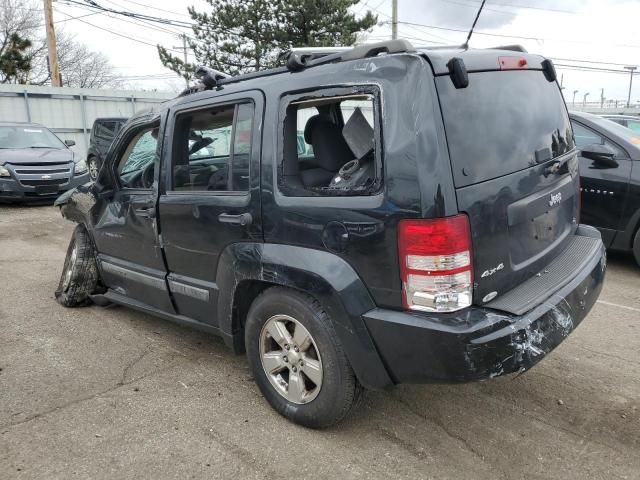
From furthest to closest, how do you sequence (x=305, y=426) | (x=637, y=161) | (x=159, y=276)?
(x=637, y=161) < (x=159, y=276) < (x=305, y=426)

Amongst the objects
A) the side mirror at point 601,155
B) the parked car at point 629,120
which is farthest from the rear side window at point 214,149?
the parked car at point 629,120

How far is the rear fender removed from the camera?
249 cm

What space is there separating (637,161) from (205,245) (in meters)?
4.61

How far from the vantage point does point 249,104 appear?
3.01 meters

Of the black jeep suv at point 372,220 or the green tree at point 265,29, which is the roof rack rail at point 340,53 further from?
the green tree at point 265,29

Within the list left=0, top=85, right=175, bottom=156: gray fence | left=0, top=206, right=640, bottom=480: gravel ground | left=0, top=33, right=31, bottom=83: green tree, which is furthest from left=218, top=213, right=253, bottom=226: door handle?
left=0, top=33, right=31, bottom=83: green tree

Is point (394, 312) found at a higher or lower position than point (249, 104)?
lower

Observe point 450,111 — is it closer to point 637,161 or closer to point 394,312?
point 394,312

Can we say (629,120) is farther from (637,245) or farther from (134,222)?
(134,222)

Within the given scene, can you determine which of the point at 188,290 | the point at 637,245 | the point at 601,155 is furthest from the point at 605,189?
the point at 188,290

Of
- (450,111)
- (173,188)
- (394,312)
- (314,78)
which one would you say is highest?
(314,78)

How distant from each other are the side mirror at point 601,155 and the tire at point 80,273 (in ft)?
16.7

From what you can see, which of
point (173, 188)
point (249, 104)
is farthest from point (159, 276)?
point (249, 104)

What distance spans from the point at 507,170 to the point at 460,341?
88cm
